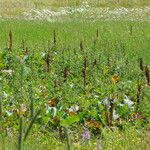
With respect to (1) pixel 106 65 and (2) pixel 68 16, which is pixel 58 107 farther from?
(2) pixel 68 16

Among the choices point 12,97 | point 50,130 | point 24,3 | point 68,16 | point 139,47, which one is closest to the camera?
point 50,130

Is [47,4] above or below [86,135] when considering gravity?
below

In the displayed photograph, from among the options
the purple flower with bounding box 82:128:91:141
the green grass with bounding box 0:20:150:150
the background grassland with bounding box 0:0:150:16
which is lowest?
the background grassland with bounding box 0:0:150:16

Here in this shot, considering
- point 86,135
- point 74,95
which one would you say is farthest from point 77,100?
point 86,135

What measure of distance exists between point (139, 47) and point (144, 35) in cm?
385

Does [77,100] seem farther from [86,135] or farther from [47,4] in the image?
[47,4]

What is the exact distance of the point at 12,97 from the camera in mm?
8930

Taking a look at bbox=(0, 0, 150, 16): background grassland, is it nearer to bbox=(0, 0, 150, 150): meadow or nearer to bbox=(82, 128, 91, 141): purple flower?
bbox=(0, 0, 150, 150): meadow

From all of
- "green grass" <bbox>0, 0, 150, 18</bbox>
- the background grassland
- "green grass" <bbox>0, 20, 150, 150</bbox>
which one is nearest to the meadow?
"green grass" <bbox>0, 20, 150, 150</bbox>

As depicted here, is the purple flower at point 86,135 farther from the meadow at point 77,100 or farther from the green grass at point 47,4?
the green grass at point 47,4

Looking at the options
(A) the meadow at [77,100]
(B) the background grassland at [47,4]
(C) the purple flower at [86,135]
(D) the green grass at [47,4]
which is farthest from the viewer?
(B) the background grassland at [47,4]

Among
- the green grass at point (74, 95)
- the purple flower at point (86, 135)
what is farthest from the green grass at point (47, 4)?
the purple flower at point (86, 135)

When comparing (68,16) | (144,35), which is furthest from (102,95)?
(68,16)

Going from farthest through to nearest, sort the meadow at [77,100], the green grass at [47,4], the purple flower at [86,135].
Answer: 1. the green grass at [47,4]
2. the meadow at [77,100]
3. the purple flower at [86,135]
